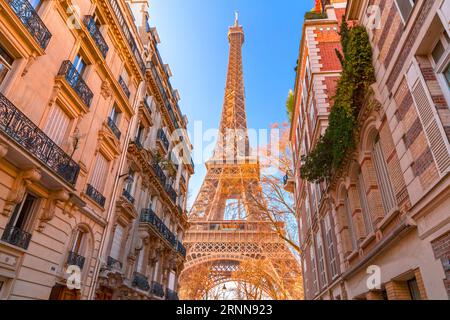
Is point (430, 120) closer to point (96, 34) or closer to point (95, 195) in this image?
point (95, 195)

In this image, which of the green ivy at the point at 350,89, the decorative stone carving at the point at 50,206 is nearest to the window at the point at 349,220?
the green ivy at the point at 350,89

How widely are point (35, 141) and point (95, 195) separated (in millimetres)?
4327

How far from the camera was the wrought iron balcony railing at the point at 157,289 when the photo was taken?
708 inches

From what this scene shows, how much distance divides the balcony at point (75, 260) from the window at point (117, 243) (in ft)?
8.69

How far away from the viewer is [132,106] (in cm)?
1639

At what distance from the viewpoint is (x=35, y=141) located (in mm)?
8500

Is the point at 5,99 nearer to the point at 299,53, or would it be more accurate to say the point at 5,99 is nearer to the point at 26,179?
the point at 26,179

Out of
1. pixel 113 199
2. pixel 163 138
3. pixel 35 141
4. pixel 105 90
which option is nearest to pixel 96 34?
pixel 105 90

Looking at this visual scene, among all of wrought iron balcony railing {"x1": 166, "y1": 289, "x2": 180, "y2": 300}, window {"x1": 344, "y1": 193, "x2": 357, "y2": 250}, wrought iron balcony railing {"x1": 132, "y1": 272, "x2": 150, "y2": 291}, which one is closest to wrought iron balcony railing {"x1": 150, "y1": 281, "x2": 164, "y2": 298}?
wrought iron balcony railing {"x1": 132, "y1": 272, "x2": 150, "y2": 291}

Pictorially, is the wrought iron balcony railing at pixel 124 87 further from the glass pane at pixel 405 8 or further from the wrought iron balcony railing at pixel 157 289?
the glass pane at pixel 405 8

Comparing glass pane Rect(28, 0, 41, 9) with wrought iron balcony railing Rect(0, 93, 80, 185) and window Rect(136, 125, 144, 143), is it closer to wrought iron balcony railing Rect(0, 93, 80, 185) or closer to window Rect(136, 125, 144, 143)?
wrought iron balcony railing Rect(0, 93, 80, 185)

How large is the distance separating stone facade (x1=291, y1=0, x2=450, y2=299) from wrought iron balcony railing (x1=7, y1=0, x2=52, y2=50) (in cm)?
1033

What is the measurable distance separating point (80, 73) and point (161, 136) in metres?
8.88

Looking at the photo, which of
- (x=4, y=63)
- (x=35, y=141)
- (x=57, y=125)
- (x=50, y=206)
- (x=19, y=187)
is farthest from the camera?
(x=57, y=125)
